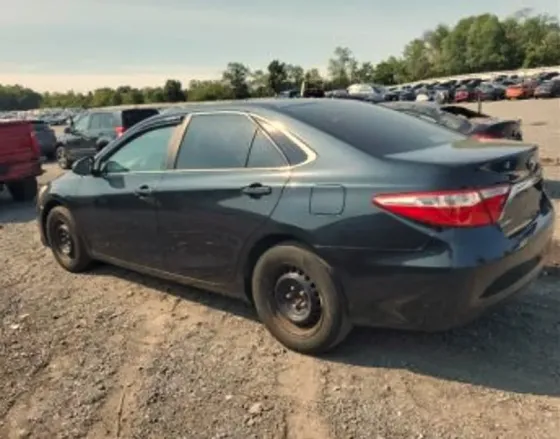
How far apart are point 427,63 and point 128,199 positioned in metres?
121

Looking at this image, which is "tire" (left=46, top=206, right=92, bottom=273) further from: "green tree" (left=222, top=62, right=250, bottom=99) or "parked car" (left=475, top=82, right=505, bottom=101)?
"green tree" (left=222, top=62, right=250, bottom=99)

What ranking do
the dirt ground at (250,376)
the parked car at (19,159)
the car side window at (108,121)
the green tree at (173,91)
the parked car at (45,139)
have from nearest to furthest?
the dirt ground at (250,376), the parked car at (19,159), the car side window at (108,121), the parked car at (45,139), the green tree at (173,91)

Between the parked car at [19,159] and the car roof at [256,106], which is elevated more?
the car roof at [256,106]

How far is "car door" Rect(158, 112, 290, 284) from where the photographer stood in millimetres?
3803

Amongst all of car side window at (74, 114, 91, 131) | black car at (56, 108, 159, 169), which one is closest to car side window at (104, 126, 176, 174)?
black car at (56, 108, 159, 169)

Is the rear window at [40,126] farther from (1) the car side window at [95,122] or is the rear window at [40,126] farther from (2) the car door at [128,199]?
(2) the car door at [128,199]

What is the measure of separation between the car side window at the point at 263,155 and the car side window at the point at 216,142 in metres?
0.05

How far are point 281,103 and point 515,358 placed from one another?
233 centimetres

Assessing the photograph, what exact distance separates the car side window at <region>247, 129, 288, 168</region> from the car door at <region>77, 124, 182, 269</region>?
0.90 metres

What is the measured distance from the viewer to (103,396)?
3.41 meters

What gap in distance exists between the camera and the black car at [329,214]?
3.15 m

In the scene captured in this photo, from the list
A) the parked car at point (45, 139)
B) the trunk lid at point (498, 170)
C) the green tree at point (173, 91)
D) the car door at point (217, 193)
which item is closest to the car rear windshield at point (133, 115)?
the parked car at point (45, 139)

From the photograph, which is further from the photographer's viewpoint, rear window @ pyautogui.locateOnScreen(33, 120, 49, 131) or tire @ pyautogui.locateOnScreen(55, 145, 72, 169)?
rear window @ pyautogui.locateOnScreen(33, 120, 49, 131)

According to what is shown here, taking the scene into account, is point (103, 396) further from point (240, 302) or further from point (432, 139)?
point (432, 139)
